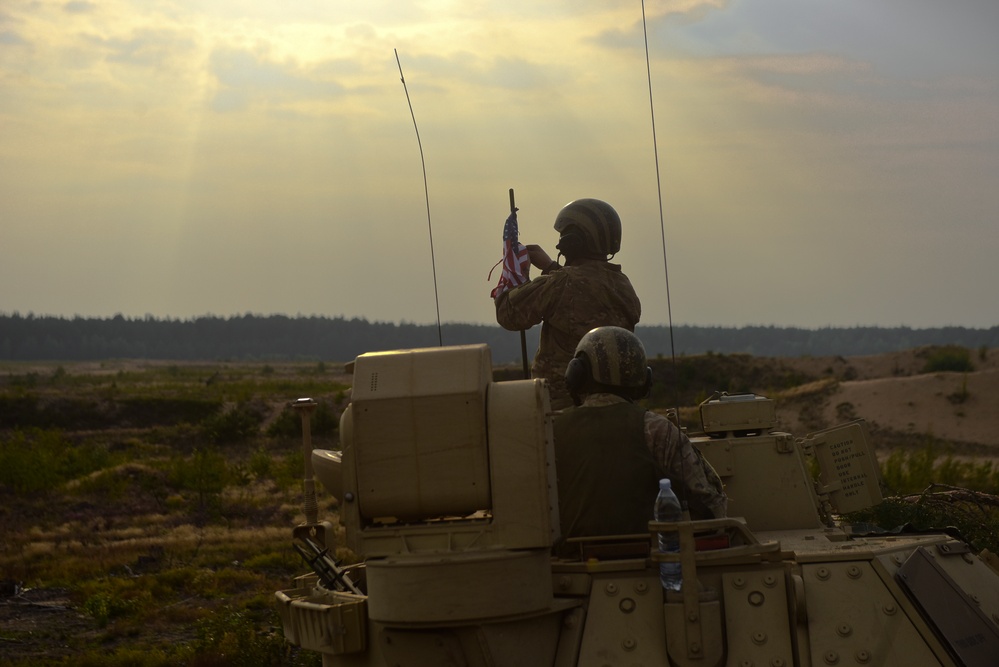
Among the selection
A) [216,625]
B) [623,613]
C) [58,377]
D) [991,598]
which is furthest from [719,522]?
[58,377]

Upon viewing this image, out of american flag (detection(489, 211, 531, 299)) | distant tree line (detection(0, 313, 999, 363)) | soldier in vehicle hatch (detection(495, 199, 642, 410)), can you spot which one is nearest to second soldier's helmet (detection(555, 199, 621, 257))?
soldier in vehicle hatch (detection(495, 199, 642, 410))

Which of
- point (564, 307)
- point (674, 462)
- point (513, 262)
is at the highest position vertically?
point (513, 262)

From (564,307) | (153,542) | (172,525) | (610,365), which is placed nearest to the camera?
(610,365)

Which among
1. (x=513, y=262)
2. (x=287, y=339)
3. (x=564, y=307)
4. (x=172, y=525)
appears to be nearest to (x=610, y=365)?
(x=564, y=307)

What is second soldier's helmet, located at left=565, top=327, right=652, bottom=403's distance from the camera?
637 cm

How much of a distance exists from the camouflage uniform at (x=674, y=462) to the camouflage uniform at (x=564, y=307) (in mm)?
1553

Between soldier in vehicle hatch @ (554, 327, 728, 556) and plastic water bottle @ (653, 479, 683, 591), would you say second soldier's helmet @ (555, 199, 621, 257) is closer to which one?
soldier in vehicle hatch @ (554, 327, 728, 556)

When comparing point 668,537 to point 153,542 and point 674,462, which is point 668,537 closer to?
point 674,462

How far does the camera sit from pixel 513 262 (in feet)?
27.9

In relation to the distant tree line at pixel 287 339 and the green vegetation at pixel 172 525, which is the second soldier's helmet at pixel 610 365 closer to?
the green vegetation at pixel 172 525

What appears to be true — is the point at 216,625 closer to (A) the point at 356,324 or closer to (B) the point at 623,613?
(B) the point at 623,613

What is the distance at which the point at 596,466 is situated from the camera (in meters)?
6.18

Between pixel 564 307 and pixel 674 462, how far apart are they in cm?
187

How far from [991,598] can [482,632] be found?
8.41 ft
